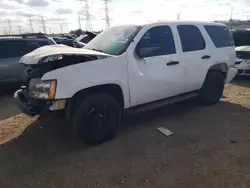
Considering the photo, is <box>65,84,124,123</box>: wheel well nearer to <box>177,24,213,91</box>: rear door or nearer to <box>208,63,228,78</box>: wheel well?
<box>177,24,213,91</box>: rear door

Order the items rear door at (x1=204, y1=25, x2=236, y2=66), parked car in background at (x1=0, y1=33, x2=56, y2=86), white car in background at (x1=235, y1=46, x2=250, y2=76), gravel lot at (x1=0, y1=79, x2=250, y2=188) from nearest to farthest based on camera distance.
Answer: gravel lot at (x1=0, y1=79, x2=250, y2=188) < rear door at (x1=204, y1=25, x2=236, y2=66) < parked car in background at (x1=0, y1=33, x2=56, y2=86) < white car in background at (x1=235, y1=46, x2=250, y2=76)

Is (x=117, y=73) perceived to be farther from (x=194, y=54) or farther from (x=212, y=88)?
(x=212, y=88)

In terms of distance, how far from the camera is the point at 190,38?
5.28m

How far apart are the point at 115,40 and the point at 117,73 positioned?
0.79m

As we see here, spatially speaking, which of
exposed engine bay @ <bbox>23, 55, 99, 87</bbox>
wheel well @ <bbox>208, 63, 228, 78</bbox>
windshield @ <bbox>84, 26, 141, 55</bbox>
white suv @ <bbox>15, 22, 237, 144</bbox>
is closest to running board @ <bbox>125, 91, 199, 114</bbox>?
white suv @ <bbox>15, 22, 237, 144</bbox>

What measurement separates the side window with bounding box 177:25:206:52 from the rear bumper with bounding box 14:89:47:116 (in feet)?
9.41

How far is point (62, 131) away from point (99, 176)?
5.53 feet

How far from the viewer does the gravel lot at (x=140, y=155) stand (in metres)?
3.16

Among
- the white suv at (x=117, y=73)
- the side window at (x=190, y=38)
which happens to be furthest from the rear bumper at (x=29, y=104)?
the side window at (x=190, y=38)

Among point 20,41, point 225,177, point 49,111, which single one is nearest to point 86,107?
point 49,111

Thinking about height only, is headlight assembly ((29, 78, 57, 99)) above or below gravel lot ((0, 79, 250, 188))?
above

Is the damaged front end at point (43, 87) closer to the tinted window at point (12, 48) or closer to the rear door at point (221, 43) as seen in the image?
the rear door at point (221, 43)

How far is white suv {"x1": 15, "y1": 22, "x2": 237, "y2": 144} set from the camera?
12.2 ft

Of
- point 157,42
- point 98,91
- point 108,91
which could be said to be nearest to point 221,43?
point 157,42
